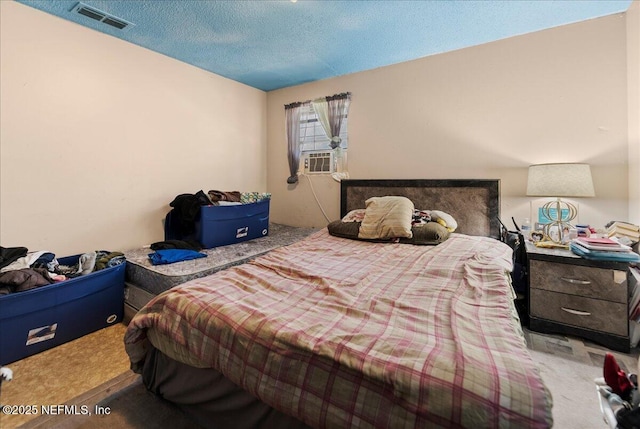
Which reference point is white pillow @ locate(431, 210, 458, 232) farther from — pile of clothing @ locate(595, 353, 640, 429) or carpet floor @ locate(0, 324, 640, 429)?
pile of clothing @ locate(595, 353, 640, 429)

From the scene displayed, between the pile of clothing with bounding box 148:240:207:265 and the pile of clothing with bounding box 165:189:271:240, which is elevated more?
the pile of clothing with bounding box 165:189:271:240

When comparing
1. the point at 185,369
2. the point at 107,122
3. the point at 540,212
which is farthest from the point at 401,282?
the point at 107,122

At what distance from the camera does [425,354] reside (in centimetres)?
80

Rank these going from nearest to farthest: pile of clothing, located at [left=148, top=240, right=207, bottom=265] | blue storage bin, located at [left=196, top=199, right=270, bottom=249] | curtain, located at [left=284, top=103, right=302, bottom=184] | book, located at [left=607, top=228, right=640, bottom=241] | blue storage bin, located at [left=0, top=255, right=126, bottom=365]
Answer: blue storage bin, located at [left=0, top=255, right=126, bottom=365]
book, located at [left=607, top=228, right=640, bottom=241]
pile of clothing, located at [left=148, top=240, right=207, bottom=265]
blue storage bin, located at [left=196, top=199, right=270, bottom=249]
curtain, located at [left=284, top=103, right=302, bottom=184]

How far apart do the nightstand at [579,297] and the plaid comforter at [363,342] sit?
604 mm

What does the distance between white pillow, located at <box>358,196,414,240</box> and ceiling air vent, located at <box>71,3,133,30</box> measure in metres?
2.60

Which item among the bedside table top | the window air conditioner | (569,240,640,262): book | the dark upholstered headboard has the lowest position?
the bedside table top

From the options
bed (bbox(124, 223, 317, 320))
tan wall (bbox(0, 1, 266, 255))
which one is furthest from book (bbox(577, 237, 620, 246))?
tan wall (bbox(0, 1, 266, 255))

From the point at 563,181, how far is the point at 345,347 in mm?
2213

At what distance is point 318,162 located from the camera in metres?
3.64

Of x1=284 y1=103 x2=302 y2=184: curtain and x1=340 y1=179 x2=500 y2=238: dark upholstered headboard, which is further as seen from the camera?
x1=284 y1=103 x2=302 y2=184: curtain

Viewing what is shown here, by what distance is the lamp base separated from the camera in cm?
216

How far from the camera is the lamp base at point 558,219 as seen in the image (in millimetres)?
2156

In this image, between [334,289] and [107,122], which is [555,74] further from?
[107,122]
